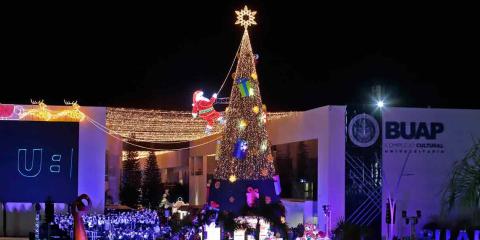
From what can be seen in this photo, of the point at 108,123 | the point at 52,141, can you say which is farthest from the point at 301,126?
the point at 52,141

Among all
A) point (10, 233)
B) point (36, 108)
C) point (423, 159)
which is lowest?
point (10, 233)

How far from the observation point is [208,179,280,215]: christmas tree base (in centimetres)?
2258

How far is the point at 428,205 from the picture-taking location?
22.5m

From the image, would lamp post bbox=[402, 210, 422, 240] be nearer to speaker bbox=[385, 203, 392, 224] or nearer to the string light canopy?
speaker bbox=[385, 203, 392, 224]

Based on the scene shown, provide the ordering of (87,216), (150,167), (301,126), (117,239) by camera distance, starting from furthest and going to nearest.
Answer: (150,167), (301,126), (87,216), (117,239)

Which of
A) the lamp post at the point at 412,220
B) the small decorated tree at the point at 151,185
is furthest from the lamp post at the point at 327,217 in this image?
the small decorated tree at the point at 151,185

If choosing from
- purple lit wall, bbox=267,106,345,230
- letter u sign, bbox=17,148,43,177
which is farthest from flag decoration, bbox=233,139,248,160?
letter u sign, bbox=17,148,43,177

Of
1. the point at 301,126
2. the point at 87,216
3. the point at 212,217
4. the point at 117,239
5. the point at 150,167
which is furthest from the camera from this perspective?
the point at 150,167

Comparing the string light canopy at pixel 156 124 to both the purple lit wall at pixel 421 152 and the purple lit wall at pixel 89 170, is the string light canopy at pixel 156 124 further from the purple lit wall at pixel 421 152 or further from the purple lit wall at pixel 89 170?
the purple lit wall at pixel 421 152

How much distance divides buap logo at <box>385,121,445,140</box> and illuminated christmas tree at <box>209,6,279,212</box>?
12.1 feet

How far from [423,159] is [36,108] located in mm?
11781

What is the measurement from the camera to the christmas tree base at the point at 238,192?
74.1 feet

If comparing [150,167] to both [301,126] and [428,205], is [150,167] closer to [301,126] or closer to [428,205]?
[301,126]

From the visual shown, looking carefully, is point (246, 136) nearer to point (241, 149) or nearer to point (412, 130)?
point (241, 149)
